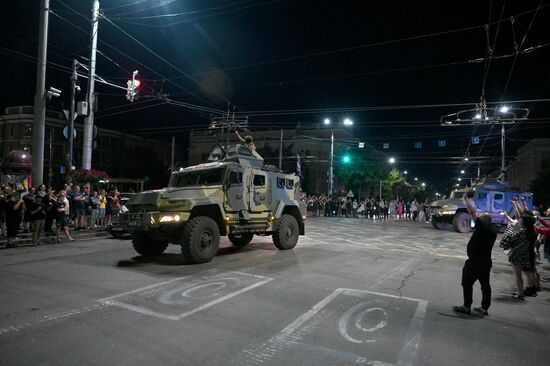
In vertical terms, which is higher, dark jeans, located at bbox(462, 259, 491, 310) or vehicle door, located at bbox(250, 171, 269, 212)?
vehicle door, located at bbox(250, 171, 269, 212)

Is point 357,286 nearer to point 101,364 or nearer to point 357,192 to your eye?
point 101,364

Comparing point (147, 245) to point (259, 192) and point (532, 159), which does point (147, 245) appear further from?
point (532, 159)

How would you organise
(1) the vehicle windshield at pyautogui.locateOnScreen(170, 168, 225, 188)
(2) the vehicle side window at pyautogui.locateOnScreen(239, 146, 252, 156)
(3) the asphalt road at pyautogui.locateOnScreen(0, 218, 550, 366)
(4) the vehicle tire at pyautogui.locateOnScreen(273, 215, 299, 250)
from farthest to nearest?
(4) the vehicle tire at pyautogui.locateOnScreen(273, 215, 299, 250)
(2) the vehicle side window at pyautogui.locateOnScreen(239, 146, 252, 156)
(1) the vehicle windshield at pyautogui.locateOnScreen(170, 168, 225, 188)
(3) the asphalt road at pyautogui.locateOnScreen(0, 218, 550, 366)

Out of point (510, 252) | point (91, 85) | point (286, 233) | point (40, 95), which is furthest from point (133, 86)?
point (510, 252)

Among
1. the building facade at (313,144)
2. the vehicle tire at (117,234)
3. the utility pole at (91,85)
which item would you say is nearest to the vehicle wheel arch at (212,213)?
the vehicle tire at (117,234)

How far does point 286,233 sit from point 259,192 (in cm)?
174

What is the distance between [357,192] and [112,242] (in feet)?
146

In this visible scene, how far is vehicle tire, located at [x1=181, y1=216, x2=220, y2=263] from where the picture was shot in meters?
9.05

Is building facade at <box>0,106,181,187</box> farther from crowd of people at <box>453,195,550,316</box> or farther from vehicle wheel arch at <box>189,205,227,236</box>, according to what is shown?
crowd of people at <box>453,195,550,316</box>

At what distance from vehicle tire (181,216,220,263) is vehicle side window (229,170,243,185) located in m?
1.36

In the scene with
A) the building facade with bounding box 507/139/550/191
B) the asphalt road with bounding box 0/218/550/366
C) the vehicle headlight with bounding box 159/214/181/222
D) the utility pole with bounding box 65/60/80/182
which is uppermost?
the building facade with bounding box 507/139/550/191

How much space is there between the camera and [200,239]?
9.34 m

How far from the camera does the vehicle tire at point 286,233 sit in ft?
40.0

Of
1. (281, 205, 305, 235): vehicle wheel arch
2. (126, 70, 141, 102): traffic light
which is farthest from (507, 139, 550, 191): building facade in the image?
(126, 70, 141, 102): traffic light
